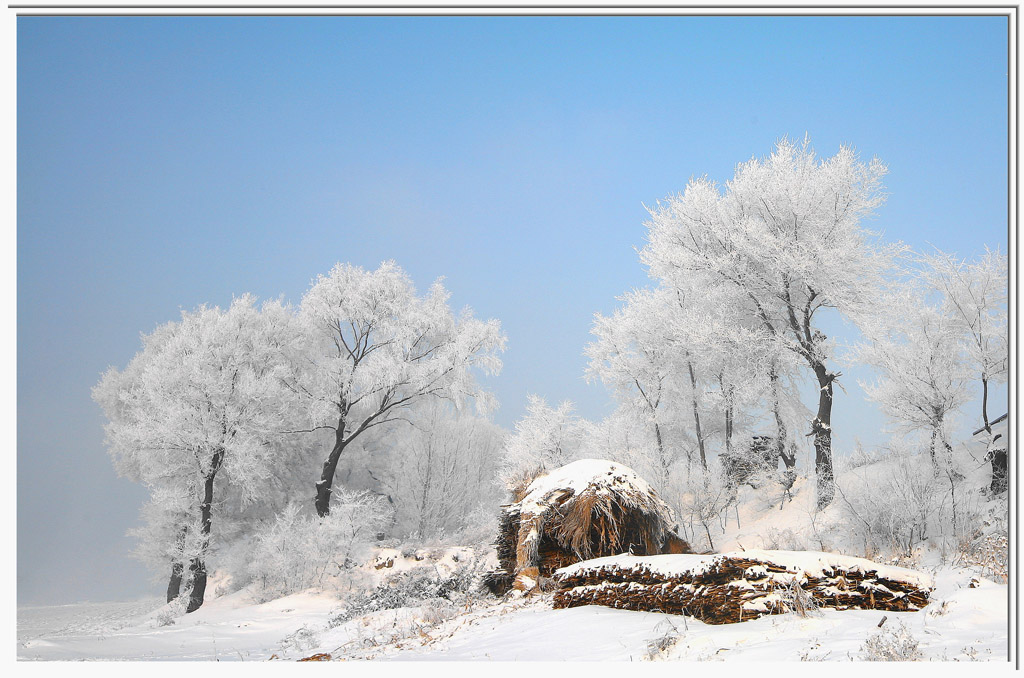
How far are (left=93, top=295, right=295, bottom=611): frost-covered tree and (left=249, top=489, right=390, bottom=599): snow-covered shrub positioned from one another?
183 cm

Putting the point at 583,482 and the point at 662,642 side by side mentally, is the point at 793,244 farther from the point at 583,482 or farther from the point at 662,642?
the point at 662,642

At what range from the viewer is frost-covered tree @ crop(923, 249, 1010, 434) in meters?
10.5

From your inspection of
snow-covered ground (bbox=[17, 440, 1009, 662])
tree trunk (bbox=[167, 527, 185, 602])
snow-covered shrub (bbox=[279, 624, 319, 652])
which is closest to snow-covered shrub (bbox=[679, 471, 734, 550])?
snow-covered ground (bbox=[17, 440, 1009, 662])

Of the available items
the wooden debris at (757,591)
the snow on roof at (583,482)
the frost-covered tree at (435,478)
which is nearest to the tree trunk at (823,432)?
the snow on roof at (583,482)

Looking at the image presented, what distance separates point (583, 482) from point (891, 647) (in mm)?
3793

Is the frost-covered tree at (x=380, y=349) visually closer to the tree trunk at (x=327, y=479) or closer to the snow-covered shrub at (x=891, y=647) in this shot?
the tree trunk at (x=327, y=479)

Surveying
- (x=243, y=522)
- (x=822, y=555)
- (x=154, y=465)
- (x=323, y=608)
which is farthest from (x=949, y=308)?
(x=154, y=465)

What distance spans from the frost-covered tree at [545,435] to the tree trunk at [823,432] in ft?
23.0

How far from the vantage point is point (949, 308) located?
38.0 ft

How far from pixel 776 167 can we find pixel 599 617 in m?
13.6

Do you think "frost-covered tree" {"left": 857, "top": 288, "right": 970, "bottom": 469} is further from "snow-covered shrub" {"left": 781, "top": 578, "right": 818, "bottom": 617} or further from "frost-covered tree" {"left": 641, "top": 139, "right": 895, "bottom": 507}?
"snow-covered shrub" {"left": 781, "top": 578, "right": 818, "bottom": 617}

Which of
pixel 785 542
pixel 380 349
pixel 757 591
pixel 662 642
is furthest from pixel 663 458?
pixel 662 642

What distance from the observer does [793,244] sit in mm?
14414
